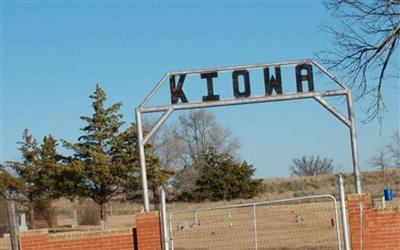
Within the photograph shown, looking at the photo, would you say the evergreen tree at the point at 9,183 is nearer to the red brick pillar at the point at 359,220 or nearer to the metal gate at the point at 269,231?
the metal gate at the point at 269,231

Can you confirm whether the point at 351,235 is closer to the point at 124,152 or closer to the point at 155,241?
the point at 155,241

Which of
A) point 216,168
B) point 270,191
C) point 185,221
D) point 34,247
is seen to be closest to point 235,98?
point 34,247

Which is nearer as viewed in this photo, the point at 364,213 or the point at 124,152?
the point at 364,213

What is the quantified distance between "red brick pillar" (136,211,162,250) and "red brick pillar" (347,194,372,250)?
4.20 meters

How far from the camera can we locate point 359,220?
16.8 metres

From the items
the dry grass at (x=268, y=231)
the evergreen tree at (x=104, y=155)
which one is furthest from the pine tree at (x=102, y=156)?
the dry grass at (x=268, y=231)

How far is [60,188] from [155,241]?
35.6 meters

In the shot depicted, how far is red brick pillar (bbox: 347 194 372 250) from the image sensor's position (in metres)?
16.7

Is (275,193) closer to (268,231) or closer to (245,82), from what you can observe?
(268,231)

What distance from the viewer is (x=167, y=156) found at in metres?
81.3

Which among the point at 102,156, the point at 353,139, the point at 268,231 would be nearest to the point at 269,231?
the point at 268,231

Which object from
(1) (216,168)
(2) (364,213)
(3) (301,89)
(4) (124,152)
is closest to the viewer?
(2) (364,213)

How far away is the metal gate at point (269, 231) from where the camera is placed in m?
24.0

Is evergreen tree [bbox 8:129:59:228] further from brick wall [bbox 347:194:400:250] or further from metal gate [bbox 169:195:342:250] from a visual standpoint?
brick wall [bbox 347:194:400:250]
